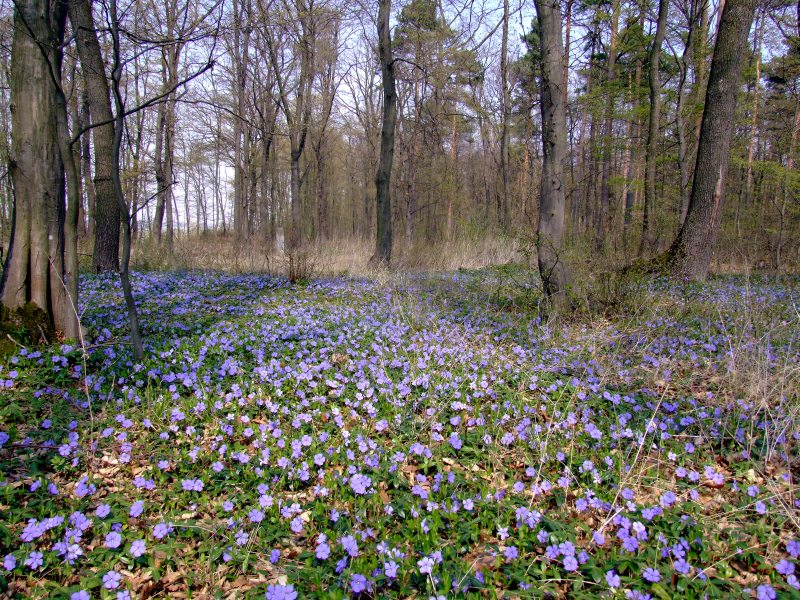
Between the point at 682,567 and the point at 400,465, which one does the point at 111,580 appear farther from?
the point at 682,567

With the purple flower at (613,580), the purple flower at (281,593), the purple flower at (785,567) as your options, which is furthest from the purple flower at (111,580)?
the purple flower at (785,567)

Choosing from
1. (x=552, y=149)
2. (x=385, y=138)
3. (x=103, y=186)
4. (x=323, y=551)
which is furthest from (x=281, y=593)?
(x=385, y=138)

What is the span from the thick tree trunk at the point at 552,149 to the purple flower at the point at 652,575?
3800 millimetres

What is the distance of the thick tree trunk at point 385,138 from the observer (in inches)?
412

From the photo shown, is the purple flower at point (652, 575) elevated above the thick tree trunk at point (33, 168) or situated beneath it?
situated beneath

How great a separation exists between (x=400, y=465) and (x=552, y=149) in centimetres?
414

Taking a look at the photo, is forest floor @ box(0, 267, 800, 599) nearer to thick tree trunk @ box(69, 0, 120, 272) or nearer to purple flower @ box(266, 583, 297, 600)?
purple flower @ box(266, 583, 297, 600)

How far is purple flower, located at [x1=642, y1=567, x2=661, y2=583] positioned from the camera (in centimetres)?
173

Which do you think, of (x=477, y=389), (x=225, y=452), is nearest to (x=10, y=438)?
(x=225, y=452)

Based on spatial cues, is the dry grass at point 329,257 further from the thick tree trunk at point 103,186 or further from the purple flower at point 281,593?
the purple flower at point 281,593

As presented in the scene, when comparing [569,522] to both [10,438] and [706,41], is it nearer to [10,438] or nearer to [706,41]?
[10,438]

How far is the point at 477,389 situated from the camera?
3473 millimetres

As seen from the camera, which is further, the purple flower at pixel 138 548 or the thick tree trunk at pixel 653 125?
the thick tree trunk at pixel 653 125

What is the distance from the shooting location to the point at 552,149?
516 cm
